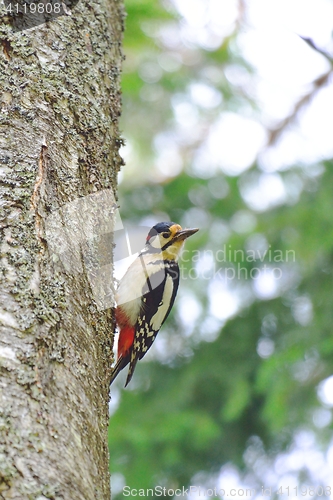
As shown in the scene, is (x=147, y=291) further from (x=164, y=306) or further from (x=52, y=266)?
(x=52, y=266)

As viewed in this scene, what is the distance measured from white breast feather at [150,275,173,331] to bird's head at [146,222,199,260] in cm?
19

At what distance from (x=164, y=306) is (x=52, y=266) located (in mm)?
2073

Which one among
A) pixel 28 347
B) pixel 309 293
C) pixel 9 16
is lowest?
pixel 28 347

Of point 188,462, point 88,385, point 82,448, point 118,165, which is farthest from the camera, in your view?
point 188,462

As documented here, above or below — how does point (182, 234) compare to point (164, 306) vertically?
above

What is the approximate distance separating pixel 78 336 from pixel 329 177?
378cm

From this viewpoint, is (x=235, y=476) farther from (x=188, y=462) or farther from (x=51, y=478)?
(x=51, y=478)

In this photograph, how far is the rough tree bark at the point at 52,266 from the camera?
1.54 metres

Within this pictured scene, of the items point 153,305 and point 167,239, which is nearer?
point 153,305

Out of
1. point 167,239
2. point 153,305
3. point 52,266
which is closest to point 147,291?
point 153,305

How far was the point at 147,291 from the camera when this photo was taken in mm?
3744

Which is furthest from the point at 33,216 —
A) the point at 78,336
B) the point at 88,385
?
the point at 88,385

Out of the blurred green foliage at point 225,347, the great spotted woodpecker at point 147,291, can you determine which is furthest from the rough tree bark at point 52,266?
the blurred green foliage at point 225,347

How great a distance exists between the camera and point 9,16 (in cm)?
227
